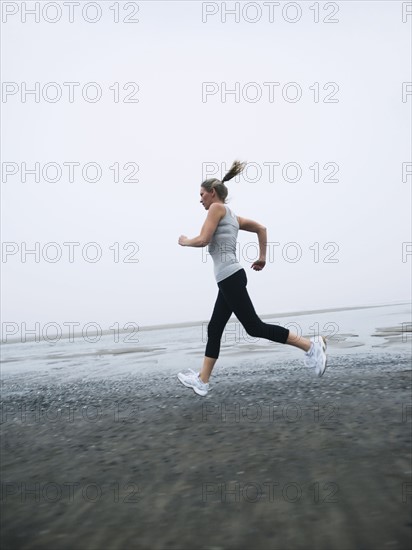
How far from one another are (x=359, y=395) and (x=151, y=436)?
6.82ft

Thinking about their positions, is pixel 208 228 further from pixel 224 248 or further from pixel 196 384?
pixel 196 384

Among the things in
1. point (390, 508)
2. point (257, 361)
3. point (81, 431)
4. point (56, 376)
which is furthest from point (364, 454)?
point (56, 376)

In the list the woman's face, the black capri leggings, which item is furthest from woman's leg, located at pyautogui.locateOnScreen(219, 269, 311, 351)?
the woman's face

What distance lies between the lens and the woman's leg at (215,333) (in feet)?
16.5

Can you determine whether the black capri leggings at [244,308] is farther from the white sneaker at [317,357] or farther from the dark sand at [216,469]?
the dark sand at [216,469]

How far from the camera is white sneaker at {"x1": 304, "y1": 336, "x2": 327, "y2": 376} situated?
4922mm

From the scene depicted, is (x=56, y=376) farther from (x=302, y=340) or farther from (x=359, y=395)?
(x=359, y=395)

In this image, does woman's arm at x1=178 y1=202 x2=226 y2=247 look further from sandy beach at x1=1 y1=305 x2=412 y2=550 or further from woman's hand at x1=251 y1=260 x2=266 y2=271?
sandy beach at x1=1 y1=305 x2=412 y2=550

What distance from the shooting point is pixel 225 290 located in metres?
4.91

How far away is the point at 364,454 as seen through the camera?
2.72 meters

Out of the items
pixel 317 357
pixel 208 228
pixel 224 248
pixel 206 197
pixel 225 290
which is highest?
pixel 206 197

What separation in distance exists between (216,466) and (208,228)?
2.68 m

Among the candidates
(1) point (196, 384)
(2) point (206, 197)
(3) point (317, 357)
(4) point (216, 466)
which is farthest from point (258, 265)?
(4) point (216, 466)

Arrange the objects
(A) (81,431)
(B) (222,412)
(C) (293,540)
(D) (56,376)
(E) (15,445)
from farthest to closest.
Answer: (D) (56,376) < (B) (222,412) < (A) (81,431) < (E) (15,445) < (C) (293,540)
